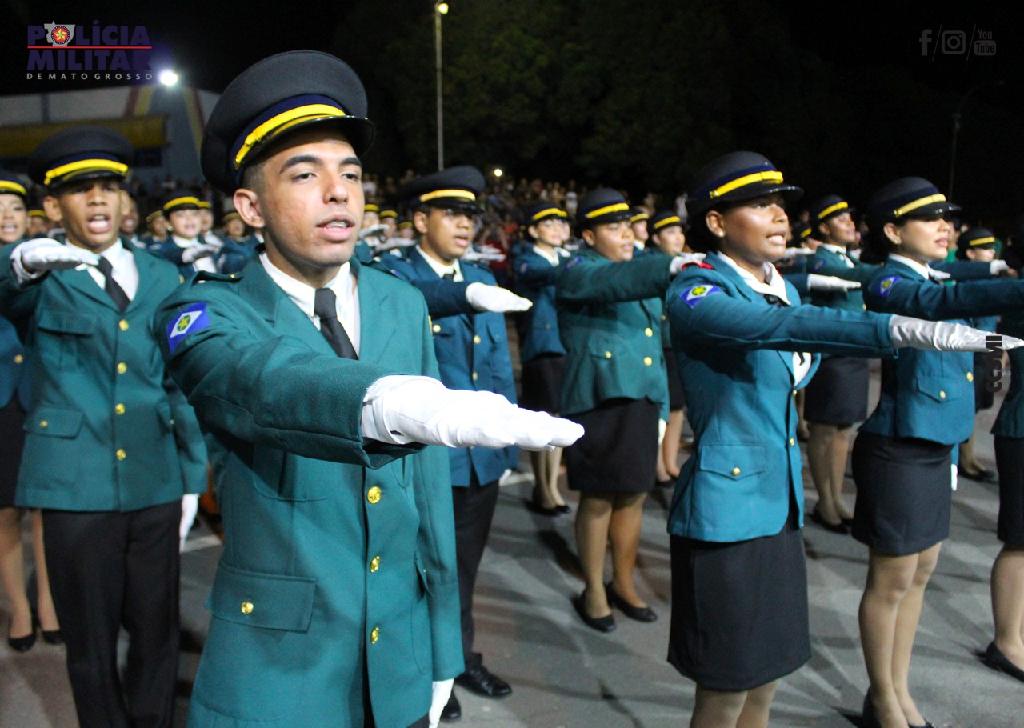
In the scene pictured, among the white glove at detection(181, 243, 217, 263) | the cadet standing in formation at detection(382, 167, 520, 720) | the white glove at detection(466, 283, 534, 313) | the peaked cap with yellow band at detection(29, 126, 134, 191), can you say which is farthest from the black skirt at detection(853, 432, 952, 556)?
the white glove at detection(181, 243, 217, 263)

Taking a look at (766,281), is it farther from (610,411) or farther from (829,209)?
(829,209)

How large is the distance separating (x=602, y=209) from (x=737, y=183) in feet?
7.35

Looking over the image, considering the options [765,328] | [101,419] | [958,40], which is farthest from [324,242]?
[958,40]

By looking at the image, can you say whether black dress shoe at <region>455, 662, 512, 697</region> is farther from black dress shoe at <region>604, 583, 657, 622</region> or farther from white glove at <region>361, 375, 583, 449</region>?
white glove at <region>361, 375, 583, 449</region>

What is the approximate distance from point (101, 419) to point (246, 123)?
6.28 ft

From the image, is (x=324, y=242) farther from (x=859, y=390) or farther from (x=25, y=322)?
(x=859, y=390)

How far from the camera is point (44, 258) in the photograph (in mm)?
3033

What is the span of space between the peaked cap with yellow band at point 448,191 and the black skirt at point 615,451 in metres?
1.41

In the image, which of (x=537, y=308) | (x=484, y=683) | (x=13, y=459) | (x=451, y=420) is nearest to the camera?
→ (x=451, y=420)

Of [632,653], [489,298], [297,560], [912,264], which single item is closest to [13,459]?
[489,298]

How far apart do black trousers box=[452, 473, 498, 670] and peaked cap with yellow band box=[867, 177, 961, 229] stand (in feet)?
6.83

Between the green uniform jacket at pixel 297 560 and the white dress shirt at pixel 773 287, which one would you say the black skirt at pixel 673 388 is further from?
the green uniform jacket at pixel 297 560

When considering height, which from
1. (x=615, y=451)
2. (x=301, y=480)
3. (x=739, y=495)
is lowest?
(x=615, y=451)

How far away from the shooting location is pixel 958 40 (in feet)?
45.1
